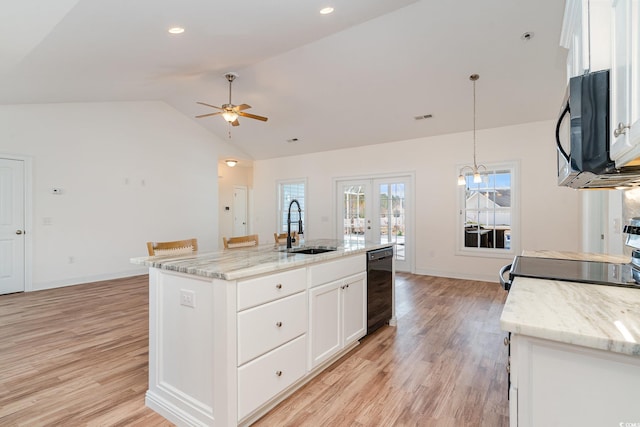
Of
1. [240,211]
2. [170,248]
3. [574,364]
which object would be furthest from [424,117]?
[240,211]

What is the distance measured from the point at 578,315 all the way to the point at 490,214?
5073 mm

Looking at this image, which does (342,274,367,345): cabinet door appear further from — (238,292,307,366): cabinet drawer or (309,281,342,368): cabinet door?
(238,292,307,366): cabinet drawer

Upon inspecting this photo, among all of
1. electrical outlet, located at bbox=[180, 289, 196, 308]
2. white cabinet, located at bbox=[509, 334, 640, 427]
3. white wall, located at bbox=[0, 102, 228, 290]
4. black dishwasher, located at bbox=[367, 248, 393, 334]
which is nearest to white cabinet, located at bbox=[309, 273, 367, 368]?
black dishwasher, located at bbox=[367, 248, 393, 334]

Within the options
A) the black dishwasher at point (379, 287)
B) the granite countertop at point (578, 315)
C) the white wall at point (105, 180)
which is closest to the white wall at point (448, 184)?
the white wall at point (105, 180)

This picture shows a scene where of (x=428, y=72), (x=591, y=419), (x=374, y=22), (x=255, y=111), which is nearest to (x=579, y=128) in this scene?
(x=591, y=419)

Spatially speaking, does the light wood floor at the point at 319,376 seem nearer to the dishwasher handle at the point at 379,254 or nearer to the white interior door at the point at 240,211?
the dishwasher handle at the point at 379,254

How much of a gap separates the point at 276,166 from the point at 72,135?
14.1 ft

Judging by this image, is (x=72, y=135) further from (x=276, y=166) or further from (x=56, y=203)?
(x=276, y=166)

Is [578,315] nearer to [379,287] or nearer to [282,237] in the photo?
[379,287]

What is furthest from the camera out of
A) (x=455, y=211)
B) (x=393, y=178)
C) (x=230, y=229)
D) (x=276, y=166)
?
(x=230, y=229)

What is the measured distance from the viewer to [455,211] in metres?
5.74

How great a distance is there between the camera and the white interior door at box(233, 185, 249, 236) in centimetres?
929

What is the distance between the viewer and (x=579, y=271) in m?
1.59

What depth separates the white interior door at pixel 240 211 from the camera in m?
9.29
